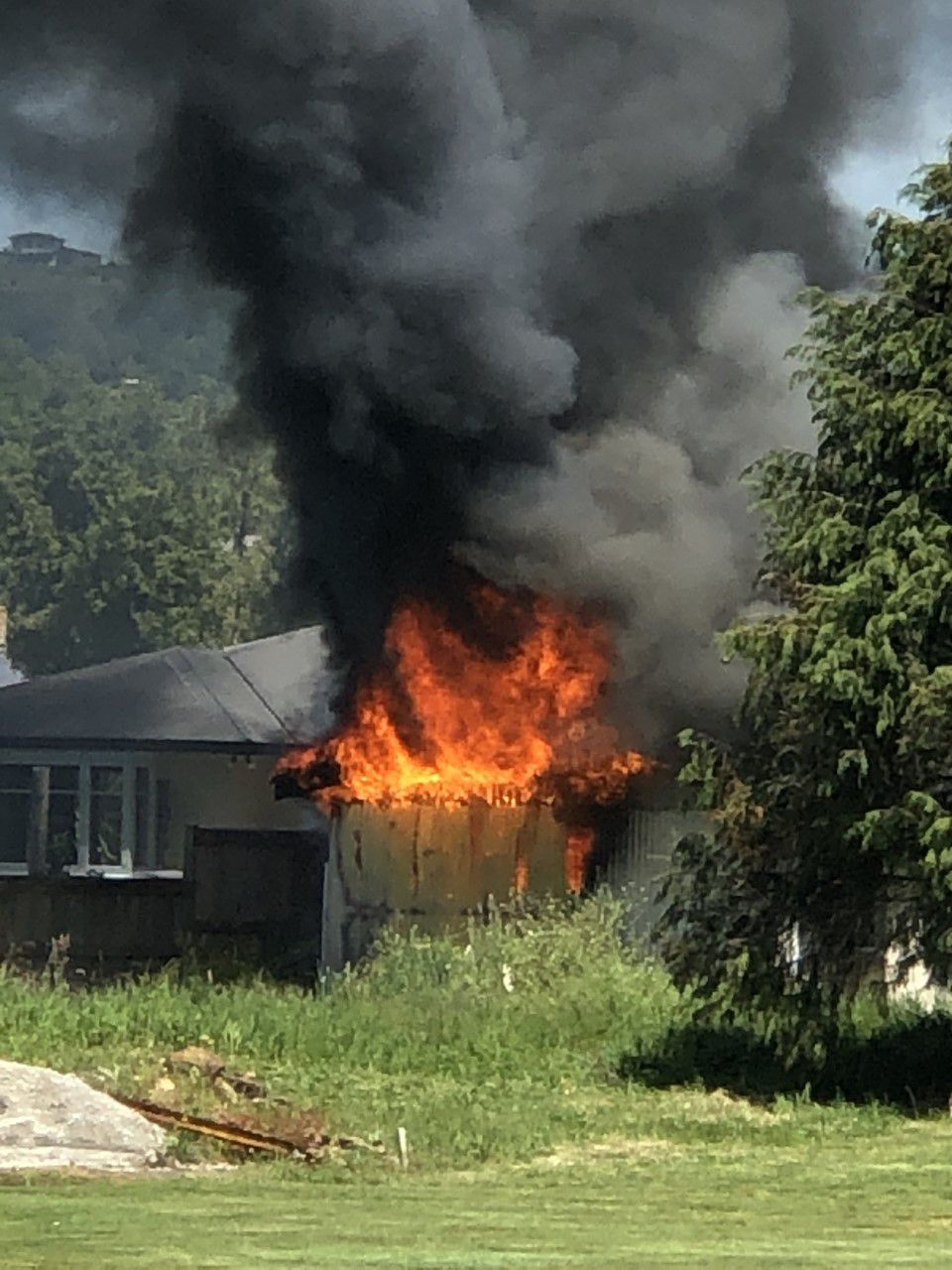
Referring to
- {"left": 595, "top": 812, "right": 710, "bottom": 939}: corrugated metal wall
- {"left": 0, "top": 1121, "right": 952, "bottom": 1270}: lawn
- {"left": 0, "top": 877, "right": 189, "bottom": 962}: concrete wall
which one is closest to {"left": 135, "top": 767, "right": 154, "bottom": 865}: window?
{"left": 0, "top": 877, "right": 189, "bottom": 962}: concrete wall

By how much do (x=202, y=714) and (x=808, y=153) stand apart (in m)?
14.3

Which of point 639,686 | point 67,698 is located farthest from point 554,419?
point 67,698

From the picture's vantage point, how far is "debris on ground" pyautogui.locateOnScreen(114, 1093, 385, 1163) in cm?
1509

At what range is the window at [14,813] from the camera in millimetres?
44156

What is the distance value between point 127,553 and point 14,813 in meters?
28.2

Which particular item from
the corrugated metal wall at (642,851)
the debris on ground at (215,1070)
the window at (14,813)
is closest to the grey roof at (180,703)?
the window at (14,813)

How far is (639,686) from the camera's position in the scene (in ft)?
89.7

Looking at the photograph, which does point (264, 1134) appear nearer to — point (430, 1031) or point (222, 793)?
point (430, 1031)

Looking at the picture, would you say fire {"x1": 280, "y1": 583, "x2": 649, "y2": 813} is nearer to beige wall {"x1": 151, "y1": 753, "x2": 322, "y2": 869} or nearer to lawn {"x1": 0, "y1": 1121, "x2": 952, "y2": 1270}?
beige wall {"x1": 151, "y1": 753, "x2": 322, "y2": 869}

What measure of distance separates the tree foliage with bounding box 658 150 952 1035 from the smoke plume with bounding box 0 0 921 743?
28.4ft

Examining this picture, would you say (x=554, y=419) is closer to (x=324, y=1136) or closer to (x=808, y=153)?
(x=808, y=153)

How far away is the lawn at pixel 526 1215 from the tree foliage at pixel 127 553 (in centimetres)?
4919

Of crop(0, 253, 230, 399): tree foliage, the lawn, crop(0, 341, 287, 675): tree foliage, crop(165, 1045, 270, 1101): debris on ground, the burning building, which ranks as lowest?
the lawn

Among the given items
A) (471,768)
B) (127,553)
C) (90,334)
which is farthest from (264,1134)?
(90,334)
